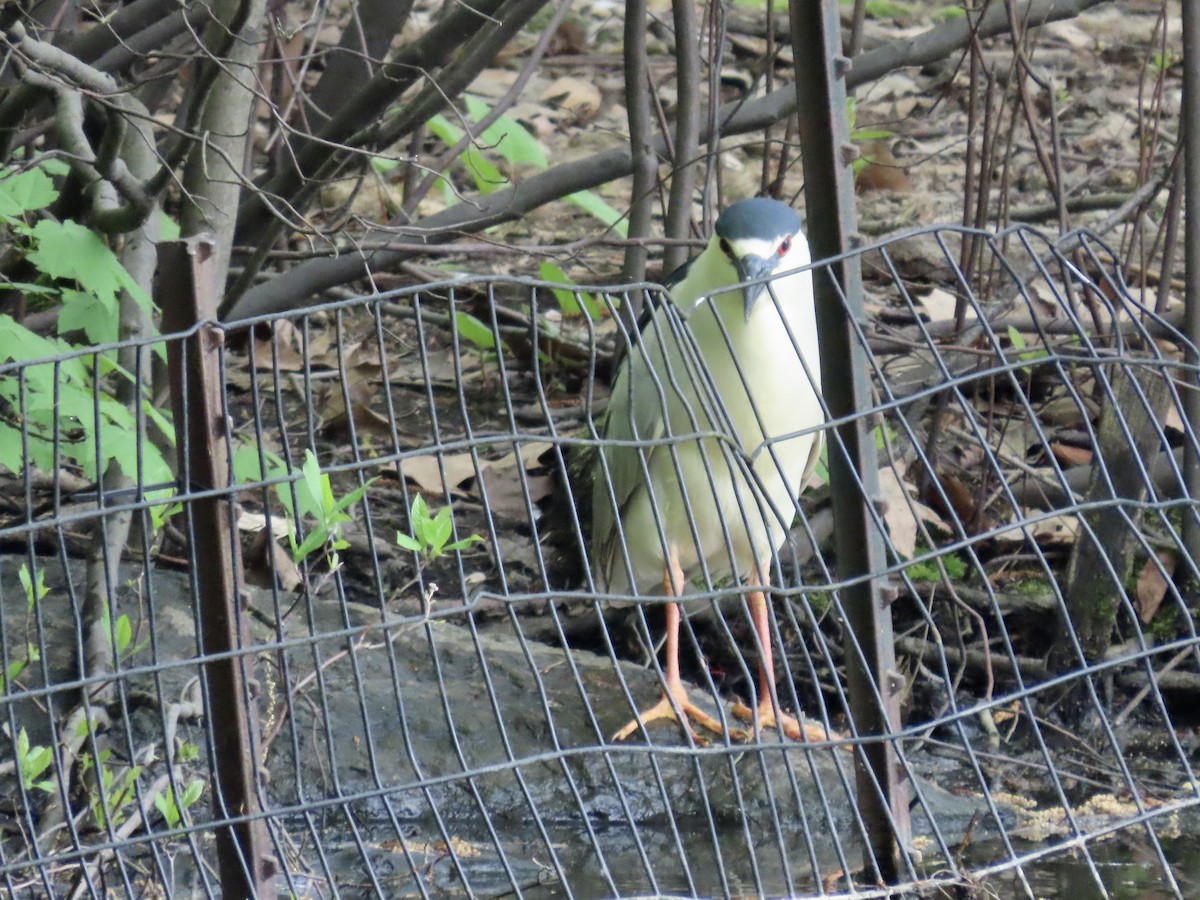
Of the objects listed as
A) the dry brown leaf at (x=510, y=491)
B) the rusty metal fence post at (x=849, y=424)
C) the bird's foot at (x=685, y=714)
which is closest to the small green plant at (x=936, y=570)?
the bird's foot at (x=685, y=714)

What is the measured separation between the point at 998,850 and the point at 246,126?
2.30m

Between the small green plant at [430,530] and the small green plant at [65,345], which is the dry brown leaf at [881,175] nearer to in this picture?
the small green plant at [65,345]

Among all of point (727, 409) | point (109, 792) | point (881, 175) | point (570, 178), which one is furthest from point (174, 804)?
point (881, 175)

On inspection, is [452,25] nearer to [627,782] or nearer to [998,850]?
[627,782]

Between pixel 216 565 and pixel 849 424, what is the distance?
3.57 feet

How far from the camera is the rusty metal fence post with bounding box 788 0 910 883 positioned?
2.45 m

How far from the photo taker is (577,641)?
4230mm

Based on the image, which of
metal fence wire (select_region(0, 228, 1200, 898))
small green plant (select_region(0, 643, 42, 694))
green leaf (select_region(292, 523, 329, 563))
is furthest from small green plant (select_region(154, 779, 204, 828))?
green leaf (select_region(292, 523, 329, 563))

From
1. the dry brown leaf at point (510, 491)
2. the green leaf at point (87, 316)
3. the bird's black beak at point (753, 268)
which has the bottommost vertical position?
the dry brown leaf at point (510, 491)

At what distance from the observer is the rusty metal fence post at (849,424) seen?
2453 mm

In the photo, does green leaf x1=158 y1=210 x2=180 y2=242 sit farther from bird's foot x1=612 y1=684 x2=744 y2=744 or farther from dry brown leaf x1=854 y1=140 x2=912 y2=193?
dry brown leaf x1=854 y1=140 x2=912 y2=193

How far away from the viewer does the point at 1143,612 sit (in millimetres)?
4129

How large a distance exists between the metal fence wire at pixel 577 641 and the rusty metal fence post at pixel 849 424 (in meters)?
0.04

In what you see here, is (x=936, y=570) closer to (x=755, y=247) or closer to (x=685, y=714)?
(x=685, y=714)
